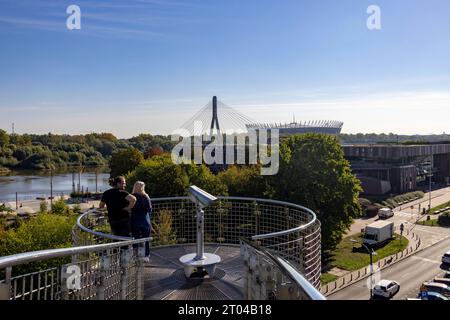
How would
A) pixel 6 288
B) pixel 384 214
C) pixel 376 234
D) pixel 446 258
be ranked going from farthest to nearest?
1. pixel 384 214
2. pixel 376 234
3. pixel 446 258
4. pixel 6 288

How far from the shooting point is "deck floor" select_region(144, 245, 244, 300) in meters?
4.71

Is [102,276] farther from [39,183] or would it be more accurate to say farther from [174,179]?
[39,183]

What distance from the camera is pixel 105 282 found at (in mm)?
3646

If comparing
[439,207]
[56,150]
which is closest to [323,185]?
[439,207]

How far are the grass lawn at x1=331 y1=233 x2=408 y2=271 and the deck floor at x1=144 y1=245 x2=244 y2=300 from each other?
56.6 feet

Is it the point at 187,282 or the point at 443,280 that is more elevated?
the point at 187,282

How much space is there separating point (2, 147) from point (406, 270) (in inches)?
3038

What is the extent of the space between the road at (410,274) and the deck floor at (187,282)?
12.8 meters

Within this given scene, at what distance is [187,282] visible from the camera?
512 centimetres

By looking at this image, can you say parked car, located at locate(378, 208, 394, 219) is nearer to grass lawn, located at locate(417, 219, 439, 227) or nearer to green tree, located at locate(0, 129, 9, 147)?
grass lawn, located at locate(417, 219, 439, 227)

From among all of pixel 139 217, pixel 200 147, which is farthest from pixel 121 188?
pixel 200 147

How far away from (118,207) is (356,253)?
71.2 feet

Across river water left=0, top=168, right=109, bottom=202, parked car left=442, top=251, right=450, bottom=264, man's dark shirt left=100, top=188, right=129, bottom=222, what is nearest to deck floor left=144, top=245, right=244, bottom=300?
man's dark shirt left=100, top=188, right=129, bottom=222
